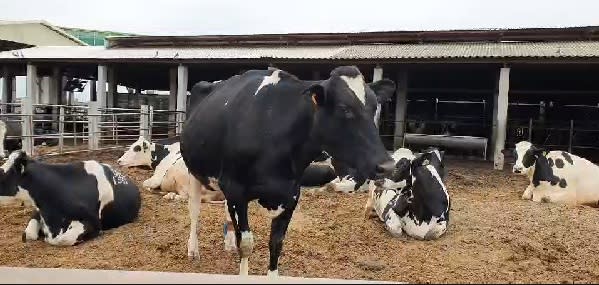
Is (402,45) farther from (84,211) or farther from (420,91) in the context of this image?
(84,211)

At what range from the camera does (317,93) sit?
295cm

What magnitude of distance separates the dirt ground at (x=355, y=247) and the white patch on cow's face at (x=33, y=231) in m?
0.12

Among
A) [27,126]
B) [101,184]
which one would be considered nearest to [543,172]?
[101,184]

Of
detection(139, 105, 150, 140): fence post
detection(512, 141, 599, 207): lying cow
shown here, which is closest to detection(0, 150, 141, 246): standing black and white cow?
detection(512, 141, 599, 207): lying cow

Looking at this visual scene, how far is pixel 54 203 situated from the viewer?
4977 millimetres

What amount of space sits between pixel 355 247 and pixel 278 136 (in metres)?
2.22

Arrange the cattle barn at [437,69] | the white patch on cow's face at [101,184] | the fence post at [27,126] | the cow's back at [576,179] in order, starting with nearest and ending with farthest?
the white patch on cow's face at [101,184] → the cow's back at [576,179] → the fence post at [27,126] → the cattle barn at [437,69]

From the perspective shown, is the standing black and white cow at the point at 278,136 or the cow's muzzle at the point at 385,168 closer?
the cow's muzzle at the point at 385,168

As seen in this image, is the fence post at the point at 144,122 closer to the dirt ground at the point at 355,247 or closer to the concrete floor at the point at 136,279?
the dirt ground at the point at 355,247

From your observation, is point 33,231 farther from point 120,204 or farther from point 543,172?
point 543,172

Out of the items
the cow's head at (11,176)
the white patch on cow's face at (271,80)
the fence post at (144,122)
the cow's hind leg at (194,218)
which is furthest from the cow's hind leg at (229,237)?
the fence post at (144,122)

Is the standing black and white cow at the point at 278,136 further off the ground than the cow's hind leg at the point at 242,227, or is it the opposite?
the standing black and white cow at the point at 278,136

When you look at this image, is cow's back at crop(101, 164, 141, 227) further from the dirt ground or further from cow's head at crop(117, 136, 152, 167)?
cow's head at crop(117, 136, 152, 167)

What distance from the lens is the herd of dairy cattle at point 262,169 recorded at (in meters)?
2.96
